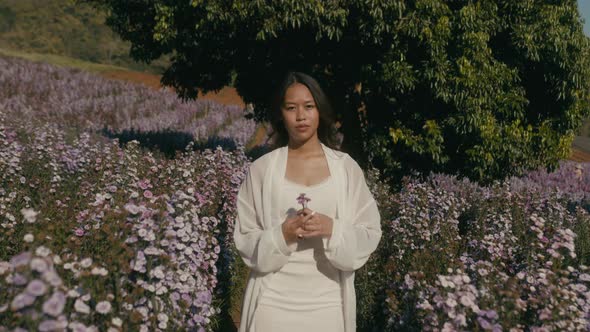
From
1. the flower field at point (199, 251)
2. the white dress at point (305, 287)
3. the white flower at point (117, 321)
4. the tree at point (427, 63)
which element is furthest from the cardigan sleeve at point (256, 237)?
the tree at point (427, 63)

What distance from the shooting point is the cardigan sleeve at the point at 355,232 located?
3.24 metres

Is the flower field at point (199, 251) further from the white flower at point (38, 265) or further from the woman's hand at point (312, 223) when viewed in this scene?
the woman's hand at point (312, 223)

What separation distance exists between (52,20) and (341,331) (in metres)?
69.3

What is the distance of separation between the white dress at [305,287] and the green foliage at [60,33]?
52908 mm

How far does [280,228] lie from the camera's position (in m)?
3.21

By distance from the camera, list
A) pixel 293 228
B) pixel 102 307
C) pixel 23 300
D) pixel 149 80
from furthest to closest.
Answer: pixel 149 80
pixel 293 228
pixel 102 307
pixel 23 300

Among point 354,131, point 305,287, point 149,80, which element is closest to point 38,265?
point 305,287

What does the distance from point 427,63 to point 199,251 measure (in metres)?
5.95

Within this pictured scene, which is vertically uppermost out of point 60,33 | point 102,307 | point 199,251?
point 102,307

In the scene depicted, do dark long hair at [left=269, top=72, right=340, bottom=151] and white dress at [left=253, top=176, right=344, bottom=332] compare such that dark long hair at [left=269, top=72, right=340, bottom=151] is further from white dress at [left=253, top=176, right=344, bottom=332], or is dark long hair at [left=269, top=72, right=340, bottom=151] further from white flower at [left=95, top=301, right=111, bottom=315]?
white flower at [left=95, top=301, right=111, bottom=315]

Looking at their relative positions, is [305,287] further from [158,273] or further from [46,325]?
[46,325]

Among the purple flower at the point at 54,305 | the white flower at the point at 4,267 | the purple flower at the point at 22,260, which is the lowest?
the white flower at the point at 4,267

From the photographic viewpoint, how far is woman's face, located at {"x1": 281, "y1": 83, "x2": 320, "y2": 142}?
3.49 metres

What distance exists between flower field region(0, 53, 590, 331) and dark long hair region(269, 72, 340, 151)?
3.35 feet
